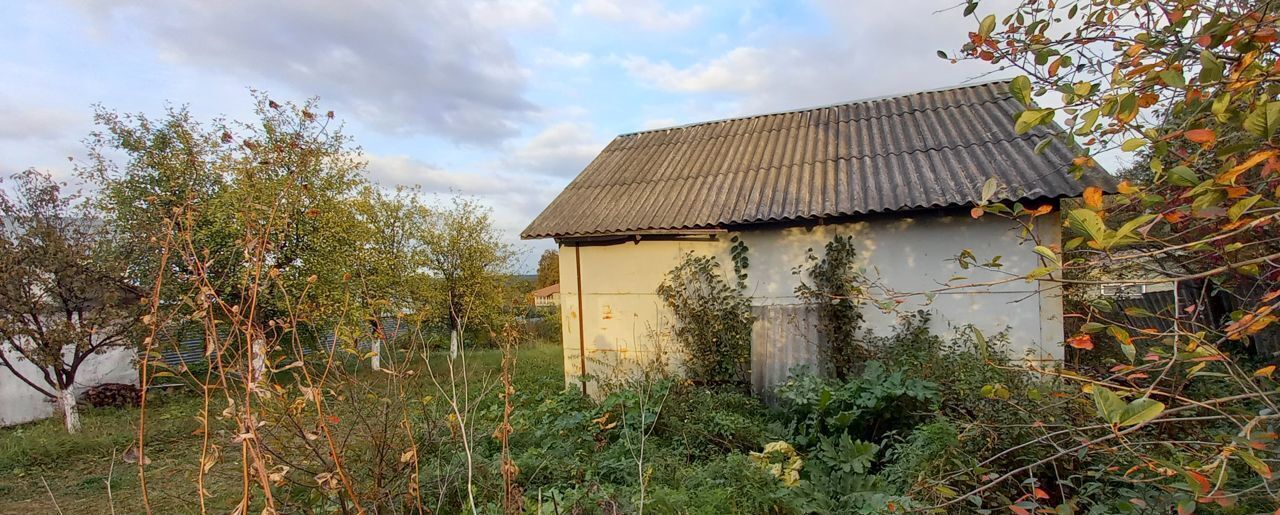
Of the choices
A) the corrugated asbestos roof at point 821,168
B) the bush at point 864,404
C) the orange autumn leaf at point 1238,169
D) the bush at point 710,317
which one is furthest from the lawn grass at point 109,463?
the orange autumn leaf at point 1238,169

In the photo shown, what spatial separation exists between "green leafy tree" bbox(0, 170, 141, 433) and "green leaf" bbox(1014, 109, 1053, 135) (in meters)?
10.4

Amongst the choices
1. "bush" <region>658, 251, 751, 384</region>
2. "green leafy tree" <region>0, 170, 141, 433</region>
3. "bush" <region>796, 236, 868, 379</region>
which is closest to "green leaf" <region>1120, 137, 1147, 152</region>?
"bush" <region>796, 236, 868, 379</region>

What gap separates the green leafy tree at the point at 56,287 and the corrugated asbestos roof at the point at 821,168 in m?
6.80

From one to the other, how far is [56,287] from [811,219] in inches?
418

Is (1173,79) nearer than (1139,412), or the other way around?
(1139,412)

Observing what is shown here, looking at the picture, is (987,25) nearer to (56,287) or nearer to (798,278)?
(798,278)

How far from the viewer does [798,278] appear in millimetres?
6062

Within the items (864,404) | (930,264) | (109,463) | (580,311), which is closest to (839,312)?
(930,264)

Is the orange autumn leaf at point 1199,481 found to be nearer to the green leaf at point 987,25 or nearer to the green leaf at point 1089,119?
the green leaf at point 1089,119

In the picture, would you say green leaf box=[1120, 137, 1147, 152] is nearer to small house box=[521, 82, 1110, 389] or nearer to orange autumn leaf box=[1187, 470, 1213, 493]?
orange autumn leaf box=[1187, 470, 1213, 493]

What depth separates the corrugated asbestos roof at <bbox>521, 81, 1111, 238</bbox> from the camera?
5434 mm

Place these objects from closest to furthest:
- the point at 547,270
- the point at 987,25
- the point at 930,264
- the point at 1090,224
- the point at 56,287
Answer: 1. the point at 1090,224
2. the point at 987,25
3. the point at 930,264
4. the point at 56,287
5. the point at 547,270

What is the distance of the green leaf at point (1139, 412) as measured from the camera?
115cm

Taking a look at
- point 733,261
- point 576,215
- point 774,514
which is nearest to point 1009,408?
point 774,514
